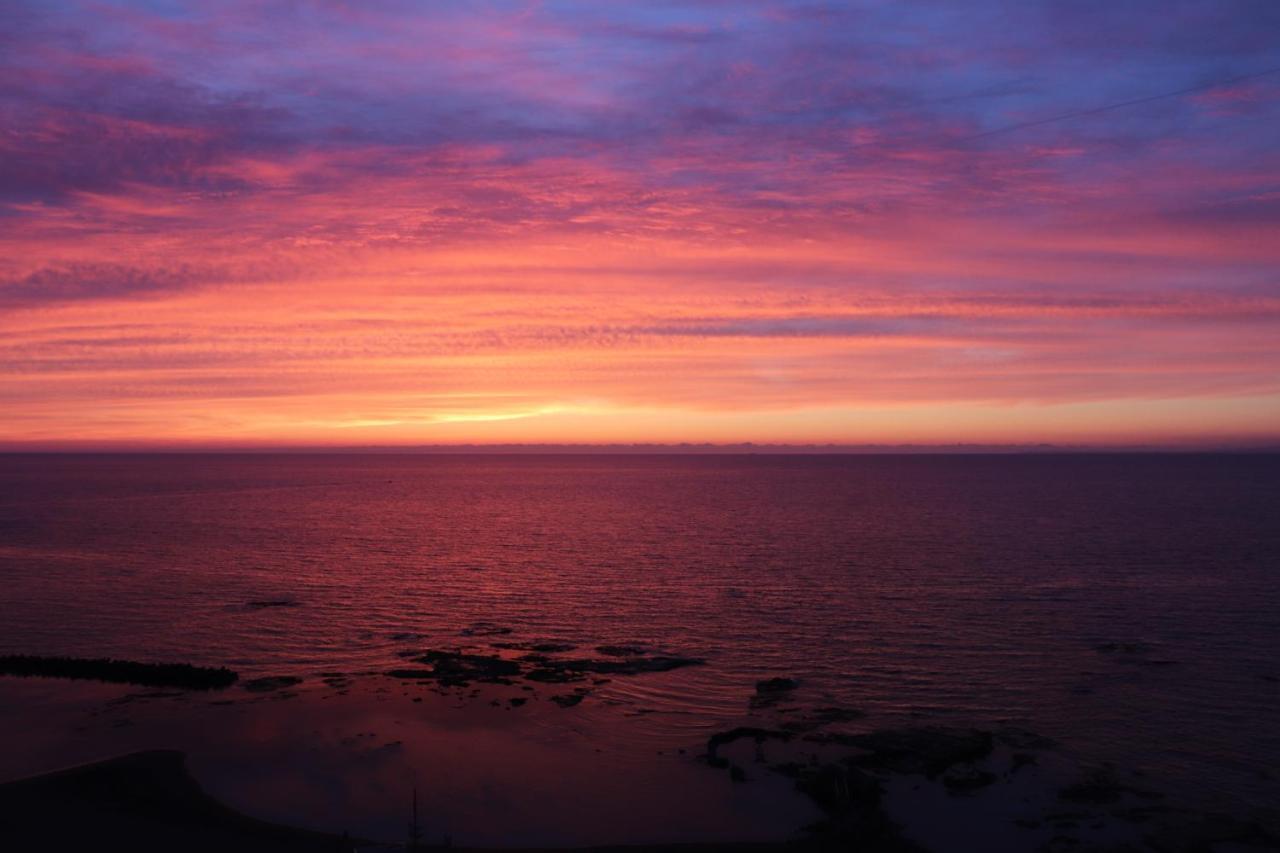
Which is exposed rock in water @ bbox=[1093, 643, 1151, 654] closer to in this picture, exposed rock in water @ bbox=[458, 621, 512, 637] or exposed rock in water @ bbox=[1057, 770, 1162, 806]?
exposed rock in water @ bbox=[1057, 770, 1162, 806]

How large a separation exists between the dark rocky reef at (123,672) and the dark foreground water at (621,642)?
108cm

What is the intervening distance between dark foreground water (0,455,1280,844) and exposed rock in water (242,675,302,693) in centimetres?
67

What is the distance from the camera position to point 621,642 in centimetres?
4469

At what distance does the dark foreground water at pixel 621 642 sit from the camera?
26188 mm

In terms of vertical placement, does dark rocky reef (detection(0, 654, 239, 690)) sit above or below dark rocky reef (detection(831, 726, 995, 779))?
above

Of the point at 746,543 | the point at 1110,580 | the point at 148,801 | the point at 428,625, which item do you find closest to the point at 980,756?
the point at 148,801

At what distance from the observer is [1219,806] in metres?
24.3

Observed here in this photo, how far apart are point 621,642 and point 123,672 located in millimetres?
21394

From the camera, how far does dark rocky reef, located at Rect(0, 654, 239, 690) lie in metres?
35.9

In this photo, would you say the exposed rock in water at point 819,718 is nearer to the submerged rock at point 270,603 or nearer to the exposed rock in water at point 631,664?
the exposed rock in water at point 631,664

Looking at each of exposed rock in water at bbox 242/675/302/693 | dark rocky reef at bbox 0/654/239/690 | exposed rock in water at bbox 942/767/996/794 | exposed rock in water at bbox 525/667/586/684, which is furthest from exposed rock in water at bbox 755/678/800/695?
dark rocky reef at bbox 0/654/239/690

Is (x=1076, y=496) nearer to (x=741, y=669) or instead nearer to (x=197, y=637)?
(x=741, y=669)

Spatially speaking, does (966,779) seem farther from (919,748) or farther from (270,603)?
(270,603)

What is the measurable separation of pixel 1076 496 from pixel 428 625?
136187 millimetres
